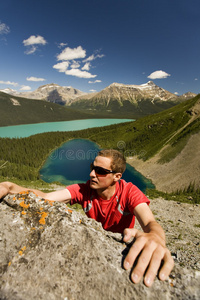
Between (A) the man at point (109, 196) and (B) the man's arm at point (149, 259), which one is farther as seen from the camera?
(A) the man at point (109, 196)

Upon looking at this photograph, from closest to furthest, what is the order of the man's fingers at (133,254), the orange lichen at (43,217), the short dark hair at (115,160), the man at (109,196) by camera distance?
the man's fingers at (133,254) → the orange lichen at (43,217) → the man at (109,196) → the short dark hair at (115,160)

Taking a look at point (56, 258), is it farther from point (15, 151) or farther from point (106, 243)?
point (15, 151)

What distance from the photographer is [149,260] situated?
1998 mm

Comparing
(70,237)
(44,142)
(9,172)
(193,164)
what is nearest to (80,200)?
(70,237)

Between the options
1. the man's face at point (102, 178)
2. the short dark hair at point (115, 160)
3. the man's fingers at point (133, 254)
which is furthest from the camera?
the short dark hair at point (115, 160)

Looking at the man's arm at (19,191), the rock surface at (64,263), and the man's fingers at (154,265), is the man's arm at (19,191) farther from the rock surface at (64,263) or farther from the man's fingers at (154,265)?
the man's fingers at (154,265)

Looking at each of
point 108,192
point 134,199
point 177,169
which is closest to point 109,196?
point 108,192

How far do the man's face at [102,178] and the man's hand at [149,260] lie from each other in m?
1.72

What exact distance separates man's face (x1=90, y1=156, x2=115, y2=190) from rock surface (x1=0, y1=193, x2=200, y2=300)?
1.10m

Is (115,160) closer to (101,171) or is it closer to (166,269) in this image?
(101,171)

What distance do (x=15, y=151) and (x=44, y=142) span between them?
27.0 m

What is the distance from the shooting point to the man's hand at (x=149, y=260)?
1933mm

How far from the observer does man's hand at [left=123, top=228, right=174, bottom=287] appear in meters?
1.93

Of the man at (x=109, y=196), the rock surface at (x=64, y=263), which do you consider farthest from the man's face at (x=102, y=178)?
the rock surface at (x=64, y=263)
